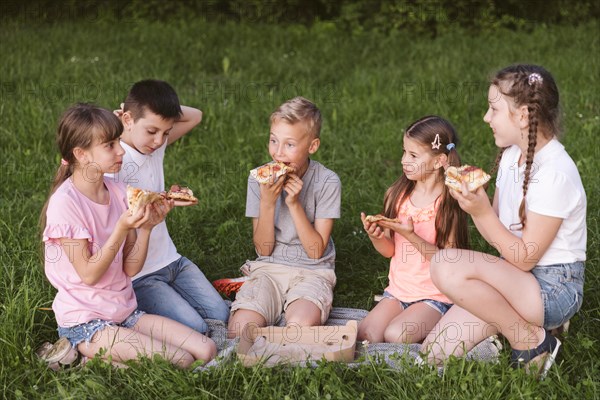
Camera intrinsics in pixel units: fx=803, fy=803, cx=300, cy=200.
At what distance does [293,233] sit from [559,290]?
133cm

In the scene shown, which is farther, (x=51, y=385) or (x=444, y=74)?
(x=444, y=74)

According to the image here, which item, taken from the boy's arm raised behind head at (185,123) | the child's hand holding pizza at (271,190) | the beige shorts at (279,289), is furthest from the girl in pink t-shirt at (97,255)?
the boy's arm raised behind head at (185,123)

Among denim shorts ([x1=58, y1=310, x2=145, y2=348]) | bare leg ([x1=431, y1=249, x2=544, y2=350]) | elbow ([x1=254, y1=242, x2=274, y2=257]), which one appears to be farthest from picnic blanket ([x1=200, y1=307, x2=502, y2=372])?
denim shorts ([x1=58, y1=310, x2=145, y2=348])

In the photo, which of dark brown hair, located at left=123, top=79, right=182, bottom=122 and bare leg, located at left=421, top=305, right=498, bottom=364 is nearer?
bare leg, located at left=421, top=305, right=498, bottom=364

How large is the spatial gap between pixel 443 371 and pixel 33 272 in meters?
2.00

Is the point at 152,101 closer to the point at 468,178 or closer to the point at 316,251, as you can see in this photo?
the point at 316,251

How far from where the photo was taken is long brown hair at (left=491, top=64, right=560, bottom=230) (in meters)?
3.20

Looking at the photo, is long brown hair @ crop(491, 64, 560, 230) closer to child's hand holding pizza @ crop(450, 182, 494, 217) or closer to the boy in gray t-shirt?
child's hand holding pizza @ crop(450, 182, 494, 217)

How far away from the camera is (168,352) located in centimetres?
329

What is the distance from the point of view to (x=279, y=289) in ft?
12.9

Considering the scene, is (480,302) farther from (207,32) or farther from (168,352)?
(207,32)

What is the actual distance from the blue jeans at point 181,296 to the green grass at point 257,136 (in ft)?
1.28

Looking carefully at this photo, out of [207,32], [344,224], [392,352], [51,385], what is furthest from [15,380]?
[207,32]

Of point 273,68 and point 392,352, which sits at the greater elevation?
point 273,68
